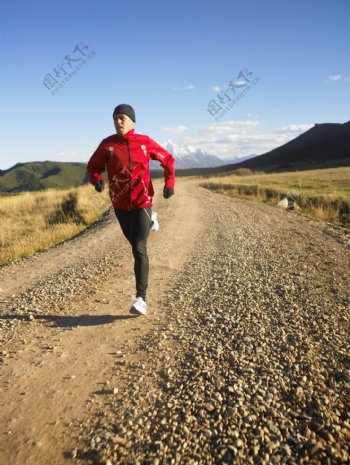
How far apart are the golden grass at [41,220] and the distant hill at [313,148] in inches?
3530

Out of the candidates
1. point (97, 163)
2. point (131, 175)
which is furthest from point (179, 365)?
point (97, 163)

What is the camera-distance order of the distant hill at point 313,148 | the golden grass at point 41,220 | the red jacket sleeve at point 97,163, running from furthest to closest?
the distant hill at point 313,148, the golden grass at point 41,220, the red jacket sleeve at point 97,163

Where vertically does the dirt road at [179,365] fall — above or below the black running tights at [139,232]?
below

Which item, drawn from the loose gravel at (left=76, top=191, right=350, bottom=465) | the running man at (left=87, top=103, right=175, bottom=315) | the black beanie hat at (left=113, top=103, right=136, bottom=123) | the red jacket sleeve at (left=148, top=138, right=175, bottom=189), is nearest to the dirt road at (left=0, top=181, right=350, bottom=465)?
the loose gravel at (left=76, top=191, right=350, bottom=465)

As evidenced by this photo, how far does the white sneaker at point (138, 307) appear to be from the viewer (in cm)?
466

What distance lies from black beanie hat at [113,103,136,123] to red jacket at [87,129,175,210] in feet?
0.71

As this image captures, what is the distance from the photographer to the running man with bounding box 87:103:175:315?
14.5 ft

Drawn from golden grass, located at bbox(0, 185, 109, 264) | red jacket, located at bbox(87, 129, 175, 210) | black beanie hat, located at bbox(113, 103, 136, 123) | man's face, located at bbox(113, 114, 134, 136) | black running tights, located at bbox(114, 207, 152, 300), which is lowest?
golden grass, located at bbox(0, 185, 109, 264)

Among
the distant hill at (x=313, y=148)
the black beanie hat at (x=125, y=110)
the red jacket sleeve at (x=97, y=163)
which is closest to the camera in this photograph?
the black beanie hat at (x=125, y=110)

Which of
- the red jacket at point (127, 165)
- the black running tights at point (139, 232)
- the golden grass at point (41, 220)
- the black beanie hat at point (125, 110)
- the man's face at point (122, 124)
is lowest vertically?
the golden grass at point (41, 220)

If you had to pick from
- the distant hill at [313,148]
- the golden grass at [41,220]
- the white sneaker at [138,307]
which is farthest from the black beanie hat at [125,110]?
the distant hill at [313,148]

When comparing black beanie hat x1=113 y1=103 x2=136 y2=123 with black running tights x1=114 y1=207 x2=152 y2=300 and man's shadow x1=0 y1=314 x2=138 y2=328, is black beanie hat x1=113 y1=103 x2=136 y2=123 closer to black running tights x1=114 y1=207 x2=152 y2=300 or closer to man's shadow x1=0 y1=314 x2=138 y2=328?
black running tights x1=114 y1=207 x2=152 y2=300

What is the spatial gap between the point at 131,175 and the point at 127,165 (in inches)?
5.8

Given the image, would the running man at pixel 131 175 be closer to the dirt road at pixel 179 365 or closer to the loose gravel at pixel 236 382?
the dirt road at pixel 179 365
